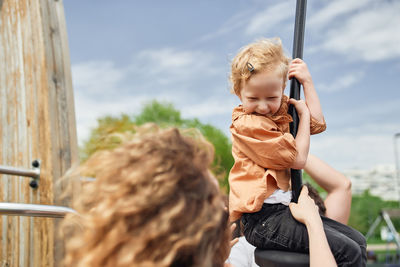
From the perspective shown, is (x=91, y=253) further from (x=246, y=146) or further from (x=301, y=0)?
(x=301, y=0)

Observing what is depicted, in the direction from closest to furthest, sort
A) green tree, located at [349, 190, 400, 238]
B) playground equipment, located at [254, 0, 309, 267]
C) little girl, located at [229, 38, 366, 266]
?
playground equipment, located at [254, 0, 309, 267] → little girl, located at [229, 38, 366, 266] → green tree, located at [349, 190, 400, 238]

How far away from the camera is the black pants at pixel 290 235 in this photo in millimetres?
1392

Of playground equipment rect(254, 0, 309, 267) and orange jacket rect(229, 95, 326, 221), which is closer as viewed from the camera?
playground equipment rect(254, 0, 309, 267)

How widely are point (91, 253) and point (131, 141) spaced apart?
27 cm

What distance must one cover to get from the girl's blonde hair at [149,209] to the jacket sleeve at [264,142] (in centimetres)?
58

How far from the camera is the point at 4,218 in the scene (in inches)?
102

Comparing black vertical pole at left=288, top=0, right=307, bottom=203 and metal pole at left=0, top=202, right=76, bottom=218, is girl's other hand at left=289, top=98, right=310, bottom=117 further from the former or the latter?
metal pole at left=0, top=202, right=76, bottom=218

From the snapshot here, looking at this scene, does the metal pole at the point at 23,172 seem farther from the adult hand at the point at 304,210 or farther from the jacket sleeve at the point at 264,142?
the adult hand at the point at 304,210

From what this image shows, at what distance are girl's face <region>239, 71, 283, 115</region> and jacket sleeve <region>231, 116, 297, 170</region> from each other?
0.04 metres

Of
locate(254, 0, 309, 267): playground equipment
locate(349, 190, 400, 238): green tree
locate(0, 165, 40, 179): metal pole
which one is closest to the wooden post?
locate(0, 165, 40, 179): metal pole

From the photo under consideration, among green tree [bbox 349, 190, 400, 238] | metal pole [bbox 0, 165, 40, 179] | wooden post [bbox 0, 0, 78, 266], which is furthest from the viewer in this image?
green tree [bbox 349, 190, 400, 238]

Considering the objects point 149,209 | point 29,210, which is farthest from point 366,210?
point 149,209

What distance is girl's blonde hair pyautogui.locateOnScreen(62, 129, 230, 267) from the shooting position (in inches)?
31.2

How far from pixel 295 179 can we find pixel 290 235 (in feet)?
0.65
